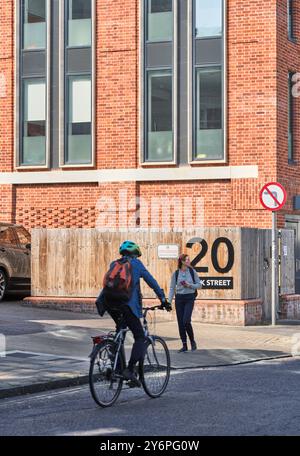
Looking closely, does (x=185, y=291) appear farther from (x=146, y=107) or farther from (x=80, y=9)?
(x=80, y=9)

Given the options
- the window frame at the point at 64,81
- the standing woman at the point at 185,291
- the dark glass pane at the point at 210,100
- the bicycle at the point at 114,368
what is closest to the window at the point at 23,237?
the window frame at the point at 64,81

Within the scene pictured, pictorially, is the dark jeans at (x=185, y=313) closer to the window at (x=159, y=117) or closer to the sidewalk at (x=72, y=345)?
the sidewalk at (x=72, y=345)

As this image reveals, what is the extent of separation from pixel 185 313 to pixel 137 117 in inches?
435

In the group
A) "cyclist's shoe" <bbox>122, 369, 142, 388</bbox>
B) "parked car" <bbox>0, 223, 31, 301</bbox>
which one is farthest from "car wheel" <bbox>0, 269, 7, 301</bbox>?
"cyclist's shoe" <bbox>122, 369, 142, 388</bbox>

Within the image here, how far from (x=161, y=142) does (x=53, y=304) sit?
6309 millimetres

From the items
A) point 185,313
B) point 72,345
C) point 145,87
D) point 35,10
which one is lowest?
point 72,345

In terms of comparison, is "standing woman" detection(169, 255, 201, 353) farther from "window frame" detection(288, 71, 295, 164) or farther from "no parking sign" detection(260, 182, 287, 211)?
"window frame" detection(288, 71, 295, 164)

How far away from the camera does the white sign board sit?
72.5 feet

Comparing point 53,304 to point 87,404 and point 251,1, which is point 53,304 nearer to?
point 251,1

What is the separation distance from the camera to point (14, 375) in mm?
12898

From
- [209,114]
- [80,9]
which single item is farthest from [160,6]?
[209,114]

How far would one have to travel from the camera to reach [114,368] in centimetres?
1080

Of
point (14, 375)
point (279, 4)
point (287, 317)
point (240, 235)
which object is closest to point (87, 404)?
point (14, 375)
